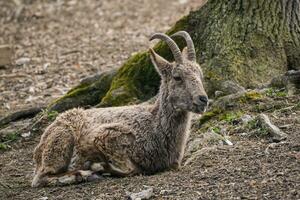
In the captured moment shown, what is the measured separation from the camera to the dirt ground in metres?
7.50

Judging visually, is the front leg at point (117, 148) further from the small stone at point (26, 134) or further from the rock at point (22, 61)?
the rock at point (22, 61)

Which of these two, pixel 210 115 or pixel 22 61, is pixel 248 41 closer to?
pixel 210 115

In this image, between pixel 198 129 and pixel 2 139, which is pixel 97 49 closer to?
pixel 2 139

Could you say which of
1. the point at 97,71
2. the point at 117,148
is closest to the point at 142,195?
the point at 117,148

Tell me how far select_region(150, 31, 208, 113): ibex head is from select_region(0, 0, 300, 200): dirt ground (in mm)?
692

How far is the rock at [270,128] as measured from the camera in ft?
28.3

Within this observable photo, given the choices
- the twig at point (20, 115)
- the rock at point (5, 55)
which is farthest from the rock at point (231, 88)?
the rock at point (5, 55)

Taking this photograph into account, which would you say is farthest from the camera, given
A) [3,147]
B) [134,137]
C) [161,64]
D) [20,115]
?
[20,115]

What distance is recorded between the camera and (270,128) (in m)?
8.85

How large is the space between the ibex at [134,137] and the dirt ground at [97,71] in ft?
0.86

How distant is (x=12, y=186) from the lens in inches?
363

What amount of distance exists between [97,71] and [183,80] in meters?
7.35

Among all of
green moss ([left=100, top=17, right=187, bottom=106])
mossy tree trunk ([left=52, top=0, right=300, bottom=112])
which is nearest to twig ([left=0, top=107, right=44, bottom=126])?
green moss ([left=100, top=17, right=187, bottom=106])

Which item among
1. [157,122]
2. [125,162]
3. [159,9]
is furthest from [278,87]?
[159,9]
